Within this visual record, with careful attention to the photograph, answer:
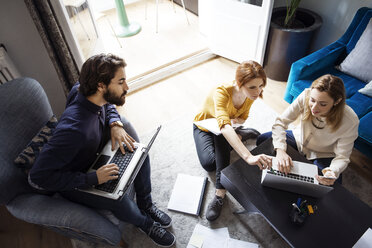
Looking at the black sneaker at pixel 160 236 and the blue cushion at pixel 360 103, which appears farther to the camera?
the blue cushion at pixel 360 103

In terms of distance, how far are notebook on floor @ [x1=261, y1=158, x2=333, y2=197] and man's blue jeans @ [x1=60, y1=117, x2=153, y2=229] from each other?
767mm

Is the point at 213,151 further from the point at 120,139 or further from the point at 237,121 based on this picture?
the point at 120,139

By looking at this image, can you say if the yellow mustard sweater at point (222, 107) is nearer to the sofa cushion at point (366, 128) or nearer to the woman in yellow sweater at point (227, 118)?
the woman in yellow sweater at point (227, 118)

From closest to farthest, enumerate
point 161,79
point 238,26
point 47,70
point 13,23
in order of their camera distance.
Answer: point 13,23
point 47,70
point 238,26
point 161,79

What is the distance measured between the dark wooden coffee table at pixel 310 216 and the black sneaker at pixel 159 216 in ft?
1.71

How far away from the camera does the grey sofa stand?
1181 millimetres

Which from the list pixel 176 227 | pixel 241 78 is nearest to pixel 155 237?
pixel 176 227

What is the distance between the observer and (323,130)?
1.53 m

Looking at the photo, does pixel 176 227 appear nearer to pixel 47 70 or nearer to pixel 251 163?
pixel 251 163

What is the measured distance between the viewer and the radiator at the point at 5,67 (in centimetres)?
183

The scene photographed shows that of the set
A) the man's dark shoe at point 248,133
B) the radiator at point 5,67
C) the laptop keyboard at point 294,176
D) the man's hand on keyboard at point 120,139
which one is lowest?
the man's dark shoe at point 248,133

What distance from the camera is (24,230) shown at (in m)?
1.75

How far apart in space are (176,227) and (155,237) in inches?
7.0

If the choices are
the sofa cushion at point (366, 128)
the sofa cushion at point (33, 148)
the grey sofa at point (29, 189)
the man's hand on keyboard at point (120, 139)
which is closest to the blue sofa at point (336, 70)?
the sofa cushion at point (366, 128)
